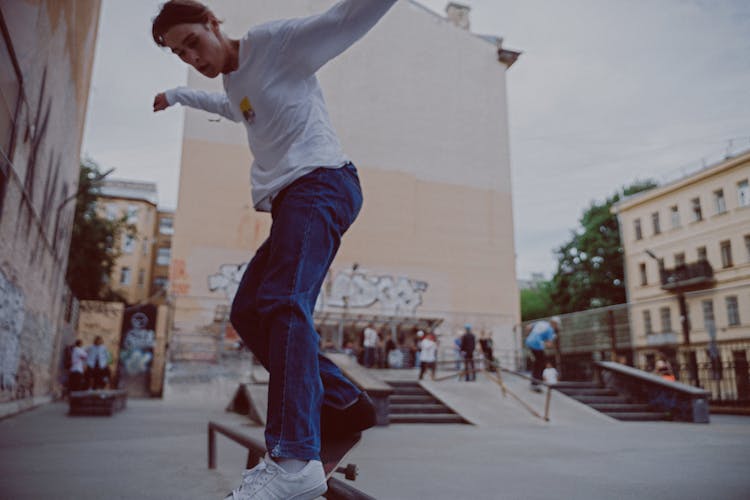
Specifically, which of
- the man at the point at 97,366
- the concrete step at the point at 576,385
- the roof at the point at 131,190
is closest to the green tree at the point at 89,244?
the man at the point at 97,366

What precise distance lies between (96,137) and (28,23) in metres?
9.52

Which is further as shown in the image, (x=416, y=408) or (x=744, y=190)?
(x=416, y=408)

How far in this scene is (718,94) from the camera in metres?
2.31

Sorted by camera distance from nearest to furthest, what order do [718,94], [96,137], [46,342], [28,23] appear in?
1. [718,94]
2. [28,23]
3. [46,342]
4. [96,137]

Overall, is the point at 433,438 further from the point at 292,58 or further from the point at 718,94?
the point at 292,58

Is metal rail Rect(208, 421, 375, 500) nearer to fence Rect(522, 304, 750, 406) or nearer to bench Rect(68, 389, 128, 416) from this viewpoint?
bench Rect(68, 389, 128, 416)

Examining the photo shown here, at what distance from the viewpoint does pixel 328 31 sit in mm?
1636

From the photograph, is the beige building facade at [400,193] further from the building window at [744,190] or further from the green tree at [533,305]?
the green tree at [533,305]

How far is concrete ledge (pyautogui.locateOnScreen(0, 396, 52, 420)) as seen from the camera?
25.3ft

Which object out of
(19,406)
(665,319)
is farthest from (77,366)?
(665,319)

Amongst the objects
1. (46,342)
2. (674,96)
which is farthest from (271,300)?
(46,342)

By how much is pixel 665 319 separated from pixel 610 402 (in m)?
4.17

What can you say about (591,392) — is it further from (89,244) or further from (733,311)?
(89,244)

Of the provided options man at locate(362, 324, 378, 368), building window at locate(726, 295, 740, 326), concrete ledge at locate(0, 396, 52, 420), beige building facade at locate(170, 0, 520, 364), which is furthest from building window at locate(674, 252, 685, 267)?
concrete ledge at locate(0, 396, 52, 420)
